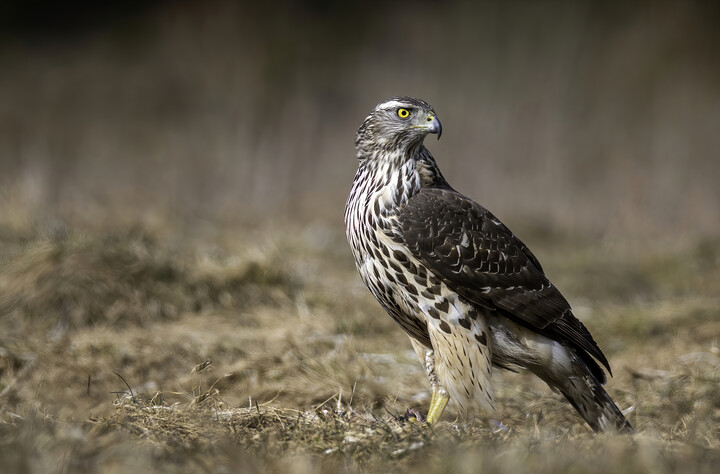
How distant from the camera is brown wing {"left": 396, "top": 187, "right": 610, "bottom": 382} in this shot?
3.46 m

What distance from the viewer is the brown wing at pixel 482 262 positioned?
3463mm

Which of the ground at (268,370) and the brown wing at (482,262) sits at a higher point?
the brown wing at (482,262)

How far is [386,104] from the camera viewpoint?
376cm

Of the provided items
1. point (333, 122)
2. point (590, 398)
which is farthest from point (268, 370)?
point (333, 122)

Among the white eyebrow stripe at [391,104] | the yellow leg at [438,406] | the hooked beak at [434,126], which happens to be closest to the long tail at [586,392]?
the yellow leg at [438,406]

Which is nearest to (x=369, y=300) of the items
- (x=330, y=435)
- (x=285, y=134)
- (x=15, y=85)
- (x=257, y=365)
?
(x=257, y=365)

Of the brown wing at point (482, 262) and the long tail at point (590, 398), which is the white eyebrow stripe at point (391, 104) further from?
the long tail at point (590, 398)

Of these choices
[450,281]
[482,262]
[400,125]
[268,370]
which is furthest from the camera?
[268,370]

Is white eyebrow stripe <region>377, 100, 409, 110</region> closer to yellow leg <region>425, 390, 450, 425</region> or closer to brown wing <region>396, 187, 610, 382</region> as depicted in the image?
brown wing <region>396, 187, 610, 382</region>

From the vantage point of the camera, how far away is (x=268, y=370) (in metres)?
4.42

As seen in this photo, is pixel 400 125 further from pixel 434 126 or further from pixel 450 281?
pixel 450 281

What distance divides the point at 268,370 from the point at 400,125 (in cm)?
161

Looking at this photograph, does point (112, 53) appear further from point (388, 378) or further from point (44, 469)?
point (44, 469)

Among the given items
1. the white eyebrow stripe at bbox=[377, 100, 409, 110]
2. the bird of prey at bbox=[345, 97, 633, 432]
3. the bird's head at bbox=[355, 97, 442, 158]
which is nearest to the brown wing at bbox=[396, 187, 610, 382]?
the bird of prey at bbox=[345, 97, 633, 432]
